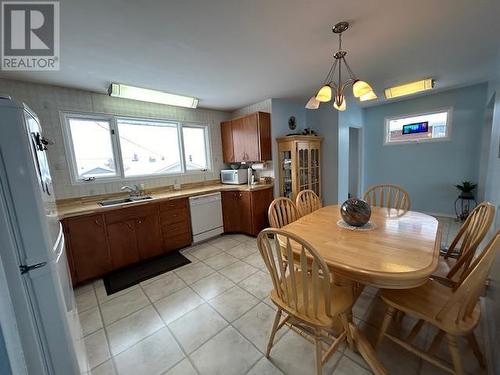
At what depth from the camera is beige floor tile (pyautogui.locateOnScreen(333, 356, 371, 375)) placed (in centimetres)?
122

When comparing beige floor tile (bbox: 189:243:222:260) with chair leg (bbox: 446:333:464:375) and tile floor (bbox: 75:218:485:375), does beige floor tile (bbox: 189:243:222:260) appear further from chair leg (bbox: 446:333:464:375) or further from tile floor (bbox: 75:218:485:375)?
chair leg (bbox: 446:333:464:375)

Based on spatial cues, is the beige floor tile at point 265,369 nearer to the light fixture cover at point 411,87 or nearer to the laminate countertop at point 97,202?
the laminate countertop at point 97,202

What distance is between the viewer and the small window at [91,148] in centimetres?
262

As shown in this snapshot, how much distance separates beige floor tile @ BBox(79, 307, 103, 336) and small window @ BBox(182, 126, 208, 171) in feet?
7.83

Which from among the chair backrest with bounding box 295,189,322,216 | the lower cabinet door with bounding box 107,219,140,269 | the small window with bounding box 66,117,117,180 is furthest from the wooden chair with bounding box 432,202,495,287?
the small window with bounding box 66,117,117,180

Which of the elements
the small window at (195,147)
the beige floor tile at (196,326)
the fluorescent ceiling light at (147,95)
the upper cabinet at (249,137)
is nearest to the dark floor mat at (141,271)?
the beige floor tile at (196,326)

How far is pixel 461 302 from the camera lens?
100 cm

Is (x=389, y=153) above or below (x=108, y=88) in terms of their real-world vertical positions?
below

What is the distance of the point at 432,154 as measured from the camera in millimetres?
3828

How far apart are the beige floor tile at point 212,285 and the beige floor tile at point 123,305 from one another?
506 millimetres

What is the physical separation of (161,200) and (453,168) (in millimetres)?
5094

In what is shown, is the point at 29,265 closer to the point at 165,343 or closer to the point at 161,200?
the point at 165,343

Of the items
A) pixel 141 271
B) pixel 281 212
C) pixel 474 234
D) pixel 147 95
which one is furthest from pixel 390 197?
pixel 147 95

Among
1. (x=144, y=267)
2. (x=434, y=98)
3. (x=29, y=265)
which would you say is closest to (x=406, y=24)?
(x=29, y=265)
